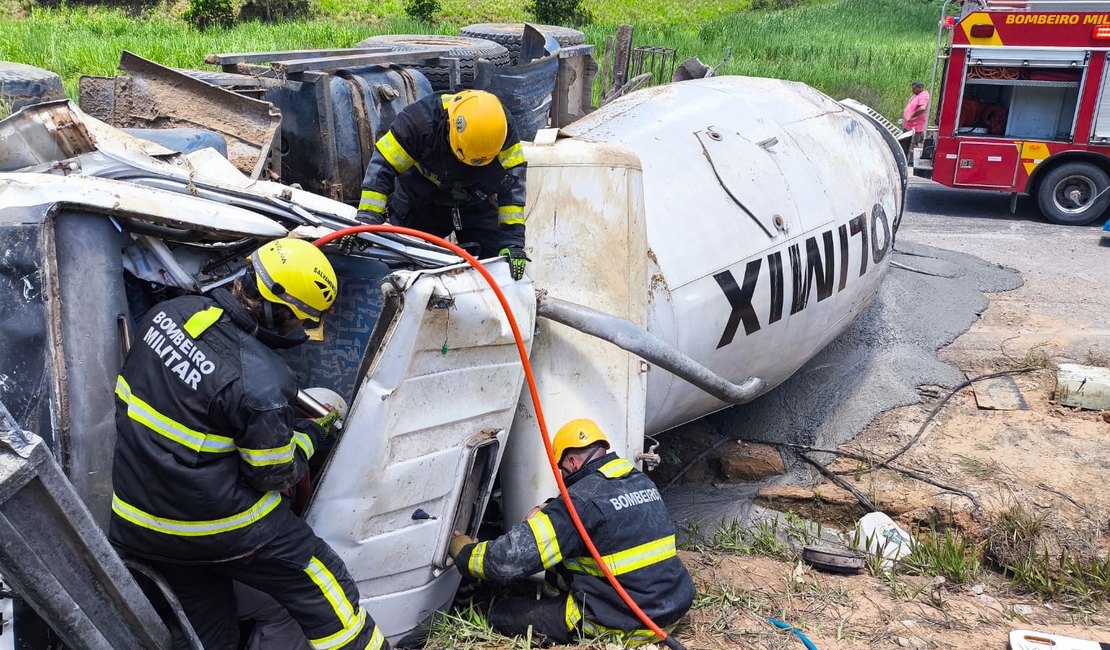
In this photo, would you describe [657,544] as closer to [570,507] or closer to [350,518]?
[570,507]

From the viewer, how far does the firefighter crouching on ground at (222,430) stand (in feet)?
8.96

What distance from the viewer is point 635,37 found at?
1697 cm

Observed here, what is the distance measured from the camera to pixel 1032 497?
496 cm

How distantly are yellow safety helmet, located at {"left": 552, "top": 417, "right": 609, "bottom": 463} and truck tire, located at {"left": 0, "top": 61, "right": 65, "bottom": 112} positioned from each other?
147 inches

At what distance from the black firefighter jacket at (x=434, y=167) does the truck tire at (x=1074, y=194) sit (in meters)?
8.83

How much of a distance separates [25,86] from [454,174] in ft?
9.42

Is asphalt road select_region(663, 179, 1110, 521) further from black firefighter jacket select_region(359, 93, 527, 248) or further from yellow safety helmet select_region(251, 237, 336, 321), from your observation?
yellow safety helmet select_region(251, 237, 336, 321)

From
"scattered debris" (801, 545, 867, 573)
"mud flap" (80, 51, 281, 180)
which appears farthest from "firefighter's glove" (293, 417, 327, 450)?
"scattered debris" (801, 545, 867, 573)

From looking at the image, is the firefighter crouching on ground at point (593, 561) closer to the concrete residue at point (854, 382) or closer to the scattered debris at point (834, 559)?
the scattered debris at point (834, 559)

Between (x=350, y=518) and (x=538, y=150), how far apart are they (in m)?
1.94

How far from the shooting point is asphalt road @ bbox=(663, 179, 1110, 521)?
570cm

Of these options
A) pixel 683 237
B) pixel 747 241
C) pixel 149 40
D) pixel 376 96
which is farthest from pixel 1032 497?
pixel 149 40

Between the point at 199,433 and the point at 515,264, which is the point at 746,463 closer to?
the point at 515,264

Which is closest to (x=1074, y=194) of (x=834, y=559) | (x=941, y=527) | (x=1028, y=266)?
(x=1028, y=266)
